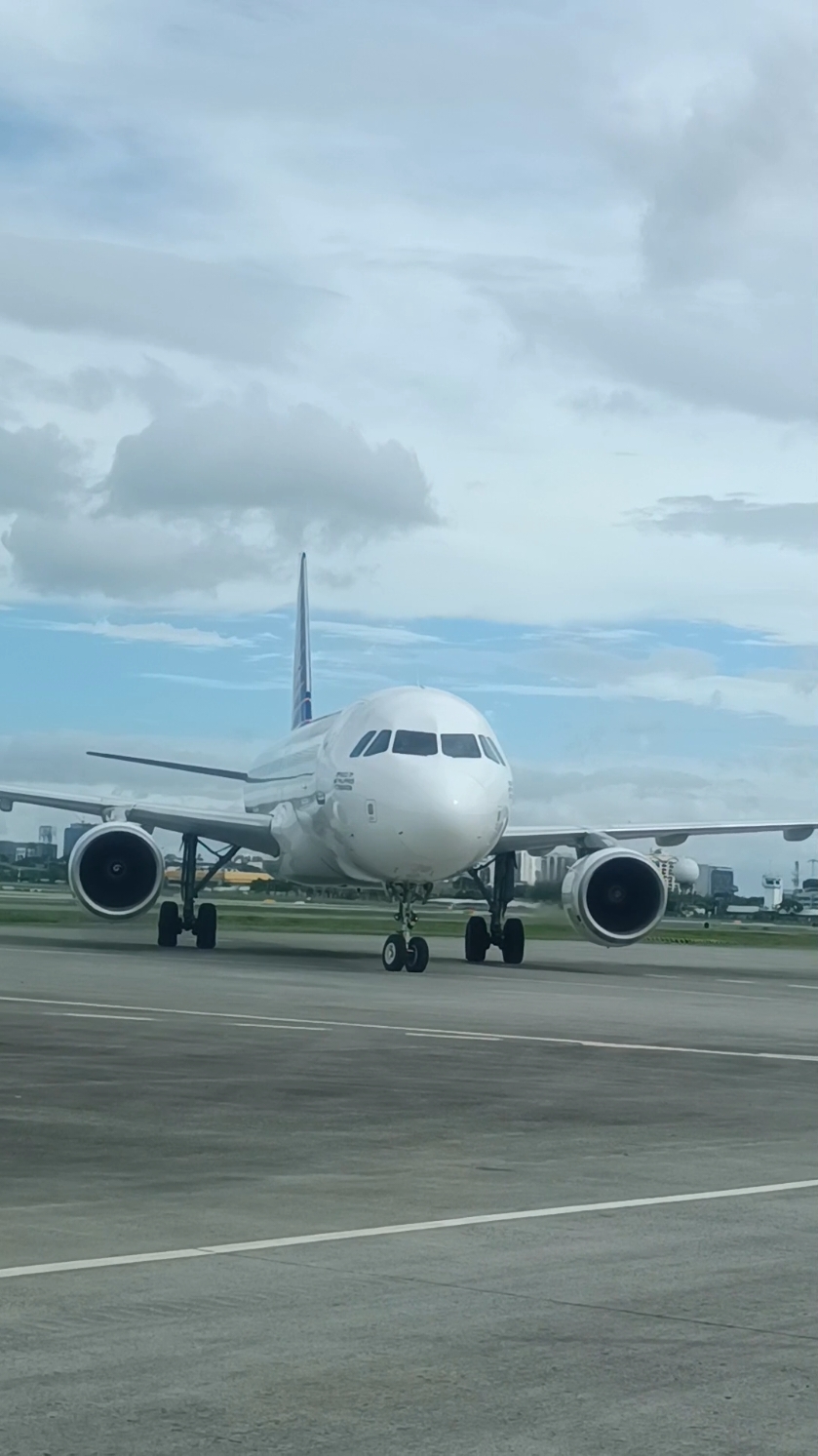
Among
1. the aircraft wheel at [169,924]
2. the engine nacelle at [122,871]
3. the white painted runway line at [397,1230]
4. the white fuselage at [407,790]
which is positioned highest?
the white fuselage at [407,790]

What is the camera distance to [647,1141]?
1116cm

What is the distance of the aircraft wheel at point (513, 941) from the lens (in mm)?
35000

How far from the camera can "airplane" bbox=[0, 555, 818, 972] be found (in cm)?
2992

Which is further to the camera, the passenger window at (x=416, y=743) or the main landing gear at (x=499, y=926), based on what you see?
the main landing gear at (x=499, y=926)

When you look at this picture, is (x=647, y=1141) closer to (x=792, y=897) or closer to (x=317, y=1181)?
(x=317, y=1181)

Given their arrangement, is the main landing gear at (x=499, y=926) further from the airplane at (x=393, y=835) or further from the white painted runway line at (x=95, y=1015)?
the white painted runway line at (x=95, y=1015)

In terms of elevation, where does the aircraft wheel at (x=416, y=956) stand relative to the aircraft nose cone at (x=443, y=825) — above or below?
below

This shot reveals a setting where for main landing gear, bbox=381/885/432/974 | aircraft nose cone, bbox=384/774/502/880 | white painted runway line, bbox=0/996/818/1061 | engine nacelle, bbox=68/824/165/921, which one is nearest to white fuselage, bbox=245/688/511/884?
aircraft nose cone, bbox=384/774/502/880

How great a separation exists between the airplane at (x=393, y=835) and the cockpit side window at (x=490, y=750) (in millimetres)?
35

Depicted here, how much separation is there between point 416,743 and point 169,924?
918 cm

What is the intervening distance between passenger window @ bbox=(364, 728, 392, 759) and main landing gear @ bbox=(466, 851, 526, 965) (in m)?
4.40

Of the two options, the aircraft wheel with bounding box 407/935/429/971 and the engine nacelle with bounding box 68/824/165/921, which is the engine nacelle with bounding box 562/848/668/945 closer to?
the aircraft wheel with bounding box 407/935/429/971

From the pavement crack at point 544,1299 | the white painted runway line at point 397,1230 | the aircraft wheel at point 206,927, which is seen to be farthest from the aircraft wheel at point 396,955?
the pavement crack at point 544,1299

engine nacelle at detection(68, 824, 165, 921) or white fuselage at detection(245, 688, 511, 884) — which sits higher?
white fuselage at detection(245, 688, 511, 884)
